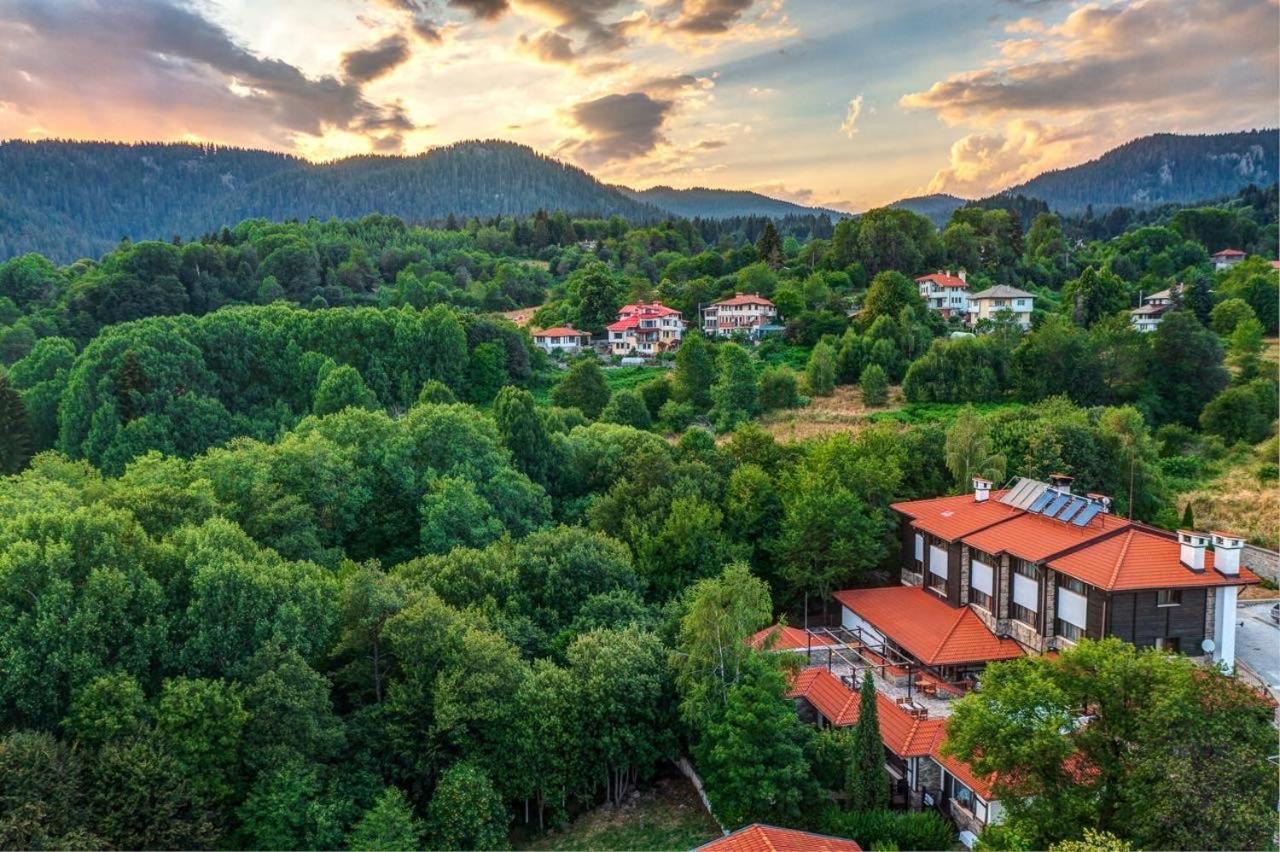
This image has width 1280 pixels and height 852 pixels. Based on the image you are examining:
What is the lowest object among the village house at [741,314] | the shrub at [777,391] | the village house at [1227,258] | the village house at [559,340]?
the shrub at [777,391]

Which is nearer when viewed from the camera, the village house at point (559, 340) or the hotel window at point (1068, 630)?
the hotel window at point (1068, 630)

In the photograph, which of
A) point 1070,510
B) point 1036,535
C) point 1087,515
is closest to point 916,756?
point 1036,535

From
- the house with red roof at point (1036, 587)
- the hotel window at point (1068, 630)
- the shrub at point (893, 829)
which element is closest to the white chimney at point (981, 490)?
the house with red roof at point (1036, 587)

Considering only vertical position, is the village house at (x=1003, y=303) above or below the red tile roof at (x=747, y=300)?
below

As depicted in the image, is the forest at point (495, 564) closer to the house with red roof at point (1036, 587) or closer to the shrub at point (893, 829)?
the shrub at point (893, 829)

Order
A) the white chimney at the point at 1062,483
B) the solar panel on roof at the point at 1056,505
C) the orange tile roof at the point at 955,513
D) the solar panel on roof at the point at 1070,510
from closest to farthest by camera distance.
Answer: the solar panel on roof at the point at 1070,510, the solar panel on roof at the point at 1056,505, the orange tile roof at the point at 955,513, the white chimney at the point at 1062,483

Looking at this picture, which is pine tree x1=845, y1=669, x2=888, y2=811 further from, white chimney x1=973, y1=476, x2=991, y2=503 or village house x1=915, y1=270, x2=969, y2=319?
village house x1=915, y1=270, x2=969, y2=319

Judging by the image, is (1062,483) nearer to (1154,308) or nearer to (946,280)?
(946,280)
